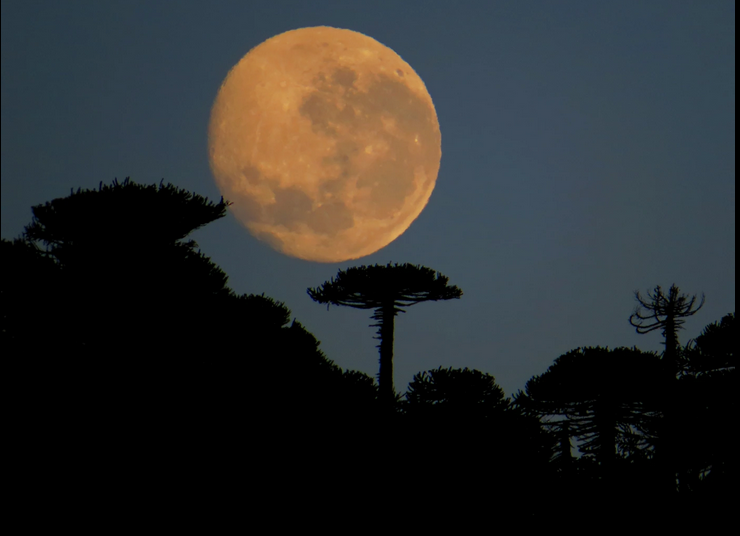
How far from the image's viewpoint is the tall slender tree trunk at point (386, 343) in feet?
35.2

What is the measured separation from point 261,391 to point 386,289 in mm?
4829

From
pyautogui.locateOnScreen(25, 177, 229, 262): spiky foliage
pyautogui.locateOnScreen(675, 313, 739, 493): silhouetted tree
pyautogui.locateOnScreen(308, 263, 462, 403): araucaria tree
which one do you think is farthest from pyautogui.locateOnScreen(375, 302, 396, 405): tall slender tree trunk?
pyautogui.locateOnScreen(675, 313, 739, 493): silhouetted tree

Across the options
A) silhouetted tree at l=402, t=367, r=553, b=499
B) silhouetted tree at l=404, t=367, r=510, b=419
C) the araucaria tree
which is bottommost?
silhouetted tree at l=402, t=367, r=553, b=499

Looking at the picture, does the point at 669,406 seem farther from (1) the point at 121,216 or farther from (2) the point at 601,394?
(1) the point at 121,216

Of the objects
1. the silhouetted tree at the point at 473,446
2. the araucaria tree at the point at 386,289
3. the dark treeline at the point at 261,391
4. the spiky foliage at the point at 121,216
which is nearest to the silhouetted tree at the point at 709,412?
the dark treeline at the point at 261,391

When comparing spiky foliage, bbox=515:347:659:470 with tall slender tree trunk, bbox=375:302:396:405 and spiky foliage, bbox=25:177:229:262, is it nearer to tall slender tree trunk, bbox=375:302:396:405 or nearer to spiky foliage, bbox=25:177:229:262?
tall slender tree trunk, bbox=375:302:396:405

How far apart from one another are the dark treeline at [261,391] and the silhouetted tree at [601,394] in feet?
A: 0.11

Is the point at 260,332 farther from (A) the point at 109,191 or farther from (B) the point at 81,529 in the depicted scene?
(B) the point at 81,529

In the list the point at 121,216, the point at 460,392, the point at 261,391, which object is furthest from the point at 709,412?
the point at 121,216

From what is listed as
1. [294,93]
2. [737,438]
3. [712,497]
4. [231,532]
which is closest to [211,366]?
[231,532]

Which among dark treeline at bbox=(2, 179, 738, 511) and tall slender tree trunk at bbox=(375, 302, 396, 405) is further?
tall slender tree trunk at bbox=(375, 302, 396, 405)

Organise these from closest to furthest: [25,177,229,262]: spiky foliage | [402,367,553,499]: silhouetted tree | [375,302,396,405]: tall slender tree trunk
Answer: [402,367,553,499]: silhouetted tree → [25,177,229,262]: spiky foliage → [375,302,396,405]: tall slender tree trunk

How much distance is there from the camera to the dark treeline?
685 cm

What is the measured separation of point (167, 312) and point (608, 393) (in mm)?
7452
